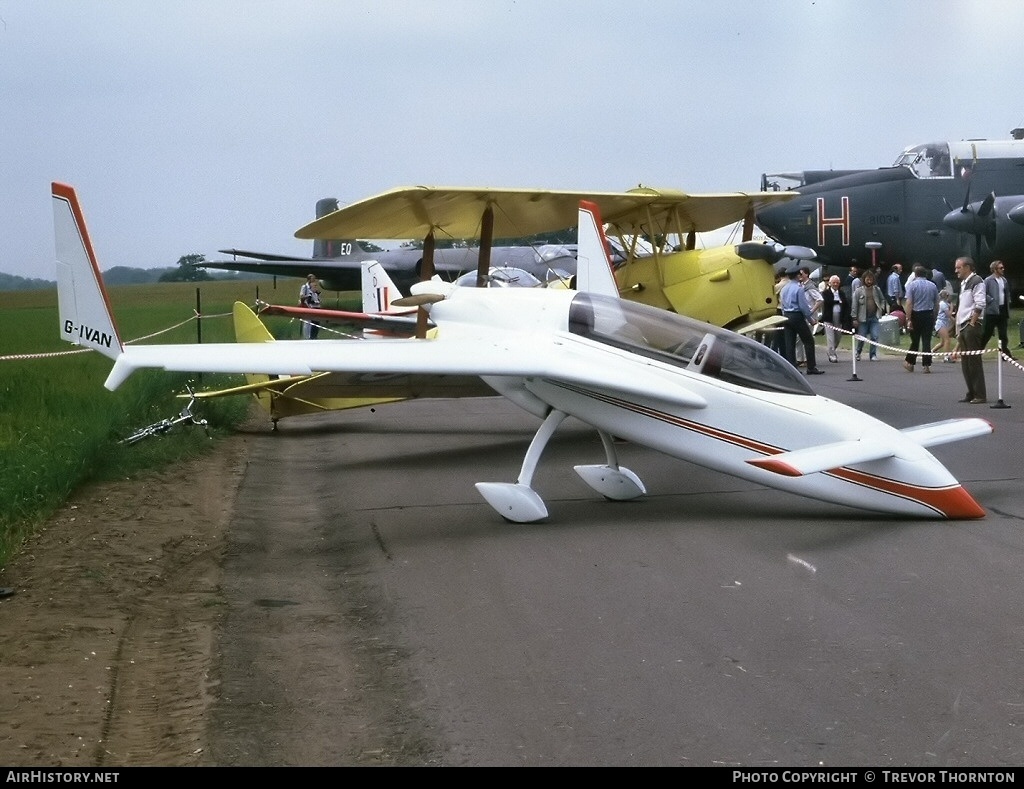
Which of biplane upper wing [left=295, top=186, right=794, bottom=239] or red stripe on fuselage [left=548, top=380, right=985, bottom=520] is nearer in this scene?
red stripe on fuselage [left=548, top=380, right=985, bottom=520]

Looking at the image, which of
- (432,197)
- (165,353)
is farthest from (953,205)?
(165,353)

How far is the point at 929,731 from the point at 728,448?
439 cm

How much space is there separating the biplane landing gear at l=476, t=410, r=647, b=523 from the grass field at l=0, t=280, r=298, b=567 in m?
3.33

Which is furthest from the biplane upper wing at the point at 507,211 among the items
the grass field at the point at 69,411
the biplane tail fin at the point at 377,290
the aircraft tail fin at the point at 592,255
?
the grass field at the point at 69,411

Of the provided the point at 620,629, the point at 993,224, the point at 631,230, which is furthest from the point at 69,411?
the point at 993,224

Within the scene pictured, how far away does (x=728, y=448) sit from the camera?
8.95 m

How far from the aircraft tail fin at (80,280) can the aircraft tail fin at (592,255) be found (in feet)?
18.7

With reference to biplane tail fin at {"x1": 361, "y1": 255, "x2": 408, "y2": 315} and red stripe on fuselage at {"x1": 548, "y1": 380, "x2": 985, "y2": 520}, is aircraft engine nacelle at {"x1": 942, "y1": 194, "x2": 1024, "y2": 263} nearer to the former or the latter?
biplane tail fin at {"x1": 361, "y1": 255, "x2": 408, "y2": 315}

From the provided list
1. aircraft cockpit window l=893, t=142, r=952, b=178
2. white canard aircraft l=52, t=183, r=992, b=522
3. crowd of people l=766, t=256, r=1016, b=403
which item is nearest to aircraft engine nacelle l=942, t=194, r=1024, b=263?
crowd of people l=766, t=256, r=1016, b=403

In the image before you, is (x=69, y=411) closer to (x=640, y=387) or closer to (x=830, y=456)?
(x=640, y=387)

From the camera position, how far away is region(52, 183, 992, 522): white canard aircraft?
339 inches

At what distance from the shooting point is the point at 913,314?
74.3 ft

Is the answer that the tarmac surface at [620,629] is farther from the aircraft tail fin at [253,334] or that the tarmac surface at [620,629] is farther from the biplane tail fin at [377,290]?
the biplane tail fin at [377,290]

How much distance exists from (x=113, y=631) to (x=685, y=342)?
4822 millimetres
